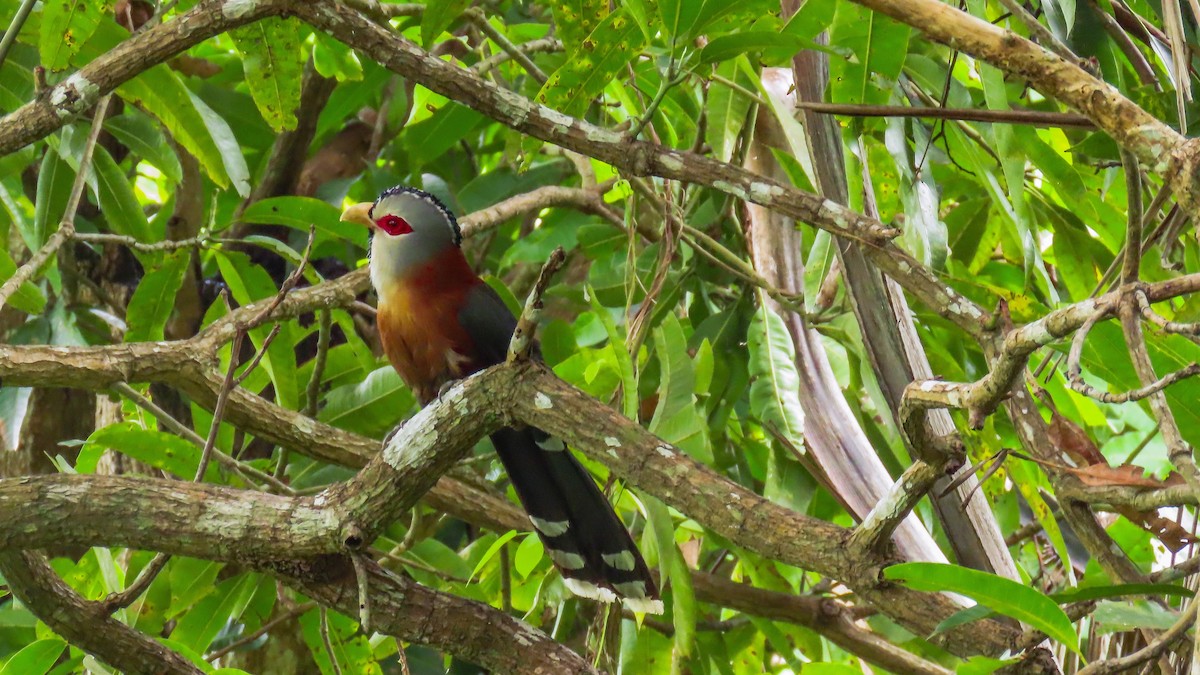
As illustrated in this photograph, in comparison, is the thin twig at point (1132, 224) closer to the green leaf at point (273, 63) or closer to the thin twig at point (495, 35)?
the thin twig at point (495, 35)

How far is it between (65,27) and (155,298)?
886 millimetres

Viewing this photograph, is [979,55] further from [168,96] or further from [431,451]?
[168,96]

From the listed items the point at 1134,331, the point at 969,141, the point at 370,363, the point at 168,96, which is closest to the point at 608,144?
the point at 969,141

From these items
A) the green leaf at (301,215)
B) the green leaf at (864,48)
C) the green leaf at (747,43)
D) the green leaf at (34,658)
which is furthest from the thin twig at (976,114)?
the green leaf at (34,658)

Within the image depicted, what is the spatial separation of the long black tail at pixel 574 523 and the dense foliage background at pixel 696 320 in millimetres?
75

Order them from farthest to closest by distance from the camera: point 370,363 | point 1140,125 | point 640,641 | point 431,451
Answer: point 370,363 < point 640,641 < point 431,451 < point 1140,125

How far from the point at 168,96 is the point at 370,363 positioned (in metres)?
0.97

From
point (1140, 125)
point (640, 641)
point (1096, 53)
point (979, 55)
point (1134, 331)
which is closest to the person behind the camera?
point (1134, 331)

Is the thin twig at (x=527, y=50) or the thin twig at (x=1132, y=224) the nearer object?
the thin twig at (x=1132, y=224)

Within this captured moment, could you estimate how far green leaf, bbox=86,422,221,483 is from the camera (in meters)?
2.55

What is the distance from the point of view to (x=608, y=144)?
2057 millimetres

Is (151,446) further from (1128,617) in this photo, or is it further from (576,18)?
(1128,617)

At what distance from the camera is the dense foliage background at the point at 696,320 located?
1.72 meters

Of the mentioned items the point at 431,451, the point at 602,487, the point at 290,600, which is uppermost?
the point at 431,451
